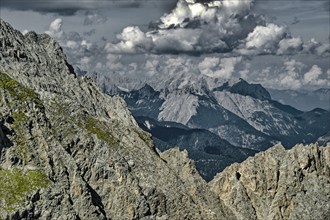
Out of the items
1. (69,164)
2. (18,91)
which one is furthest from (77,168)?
(18,91)

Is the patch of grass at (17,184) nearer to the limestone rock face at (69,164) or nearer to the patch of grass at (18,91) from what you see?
the limestone rock face at (69,164)

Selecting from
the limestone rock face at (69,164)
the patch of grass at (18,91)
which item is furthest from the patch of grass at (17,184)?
the patch of grass at (18,91)

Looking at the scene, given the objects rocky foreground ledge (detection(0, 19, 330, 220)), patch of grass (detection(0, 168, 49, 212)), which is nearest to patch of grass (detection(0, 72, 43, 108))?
rocky foreground ledge (detection(0, 19, 330, 220))

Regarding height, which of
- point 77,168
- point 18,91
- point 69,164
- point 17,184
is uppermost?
point 18,91

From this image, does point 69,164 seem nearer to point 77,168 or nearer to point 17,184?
point 77,168

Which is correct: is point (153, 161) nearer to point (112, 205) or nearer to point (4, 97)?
point (112, 205)

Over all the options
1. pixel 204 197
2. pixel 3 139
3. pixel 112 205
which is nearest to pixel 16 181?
pixel 3 139
